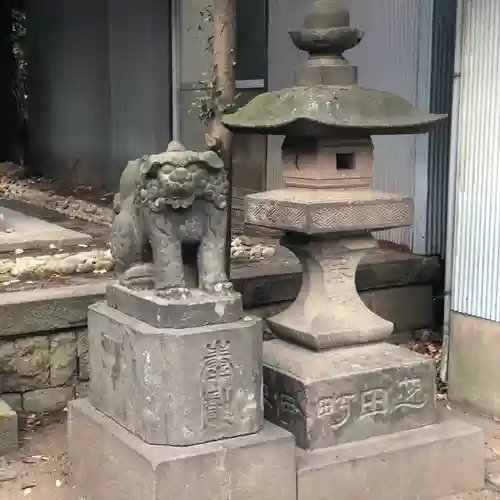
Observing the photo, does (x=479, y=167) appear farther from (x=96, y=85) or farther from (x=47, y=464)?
(x=96, y=85)

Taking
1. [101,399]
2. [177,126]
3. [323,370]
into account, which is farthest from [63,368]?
[177,126]

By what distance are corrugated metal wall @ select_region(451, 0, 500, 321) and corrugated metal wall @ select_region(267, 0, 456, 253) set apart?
1237mm

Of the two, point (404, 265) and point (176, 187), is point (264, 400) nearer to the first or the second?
point (176, 187)

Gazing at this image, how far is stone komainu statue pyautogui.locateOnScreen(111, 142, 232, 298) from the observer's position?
418 cm

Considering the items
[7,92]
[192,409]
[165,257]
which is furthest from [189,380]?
[7,92]

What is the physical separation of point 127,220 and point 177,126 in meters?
6.80

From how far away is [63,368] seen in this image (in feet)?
19.5

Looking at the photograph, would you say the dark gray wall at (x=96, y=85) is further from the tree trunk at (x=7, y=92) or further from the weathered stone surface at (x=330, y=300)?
the weathered stone surface at (x=330, y=300)

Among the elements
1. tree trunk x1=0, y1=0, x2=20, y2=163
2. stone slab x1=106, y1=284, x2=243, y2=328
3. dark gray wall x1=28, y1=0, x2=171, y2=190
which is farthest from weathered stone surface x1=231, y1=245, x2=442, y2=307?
tree trunk x1=0, y1=0, x2=20, y2=163

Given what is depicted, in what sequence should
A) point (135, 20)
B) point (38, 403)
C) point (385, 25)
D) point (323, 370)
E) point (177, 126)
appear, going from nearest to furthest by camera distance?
point (323, 370) < point (38, 403) < point (385, 25) < point (177, 126) < point (135, 20)

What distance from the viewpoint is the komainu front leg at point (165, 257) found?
14.0 feet

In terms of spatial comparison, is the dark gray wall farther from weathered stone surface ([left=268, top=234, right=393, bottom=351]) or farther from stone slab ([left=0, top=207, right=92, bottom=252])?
weathered stone surface ([left=268, top=234, right=393, bottom=351])

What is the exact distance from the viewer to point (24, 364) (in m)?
5.79

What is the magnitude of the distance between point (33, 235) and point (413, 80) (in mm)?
3737
